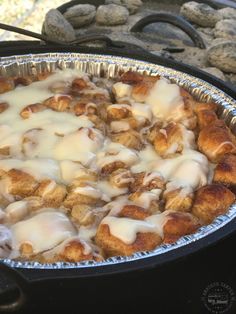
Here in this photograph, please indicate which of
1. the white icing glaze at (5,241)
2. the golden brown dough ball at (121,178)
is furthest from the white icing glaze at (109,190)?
the white icing glaze at (5,241)

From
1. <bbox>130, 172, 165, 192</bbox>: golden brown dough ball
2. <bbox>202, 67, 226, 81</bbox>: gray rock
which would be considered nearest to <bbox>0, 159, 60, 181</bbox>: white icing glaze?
<bbox>130, 172, 165, 192</bbox>: golden brown dough ball

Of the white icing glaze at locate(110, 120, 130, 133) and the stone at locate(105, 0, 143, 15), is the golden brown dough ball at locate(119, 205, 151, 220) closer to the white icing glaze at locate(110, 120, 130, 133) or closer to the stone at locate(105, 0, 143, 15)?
the white icing glaze at locate(110, 120, 130, 133)

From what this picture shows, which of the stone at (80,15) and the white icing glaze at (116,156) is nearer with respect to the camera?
the white icing glaze at (116,156)

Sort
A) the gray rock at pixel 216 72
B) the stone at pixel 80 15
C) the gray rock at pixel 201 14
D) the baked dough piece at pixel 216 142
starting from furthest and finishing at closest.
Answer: the gray rock at pixel 201 14 → the stone at pixel 80 15 → the gray rock at pixel 216 72 → the baked dough piece at pixel 216 142

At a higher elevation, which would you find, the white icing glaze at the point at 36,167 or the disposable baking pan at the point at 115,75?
the disposable baking pan at the point at 115,75

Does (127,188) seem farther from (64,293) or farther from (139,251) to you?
(64,293)

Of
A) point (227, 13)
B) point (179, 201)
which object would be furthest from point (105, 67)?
point (227, 13)

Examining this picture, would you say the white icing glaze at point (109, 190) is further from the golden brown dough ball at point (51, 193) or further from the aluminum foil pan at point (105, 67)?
the aluminum foil pan at point (105, 67)
